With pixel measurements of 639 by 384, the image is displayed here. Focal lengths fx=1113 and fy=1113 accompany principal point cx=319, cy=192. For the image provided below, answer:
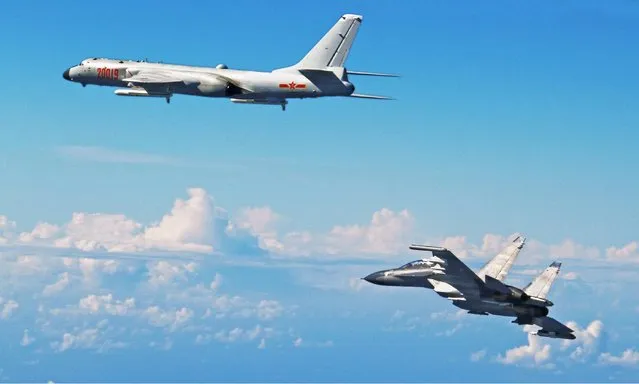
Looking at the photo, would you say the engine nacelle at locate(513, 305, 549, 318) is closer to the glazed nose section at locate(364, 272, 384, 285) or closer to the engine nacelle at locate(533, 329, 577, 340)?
the engine nacelle at locate(533, 329, 577, 340)

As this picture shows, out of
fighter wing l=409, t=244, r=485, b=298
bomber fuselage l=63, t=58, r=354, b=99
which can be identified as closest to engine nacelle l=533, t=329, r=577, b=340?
fighter wing l=409, t=244, r=485, b=298

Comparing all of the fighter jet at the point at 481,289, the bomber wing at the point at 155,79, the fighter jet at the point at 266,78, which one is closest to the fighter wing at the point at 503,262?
the fighter jet at the point at 481,289

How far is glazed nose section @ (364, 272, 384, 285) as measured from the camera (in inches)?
3974

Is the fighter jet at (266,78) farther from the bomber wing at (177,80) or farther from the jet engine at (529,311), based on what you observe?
the jet engine at (529,311)

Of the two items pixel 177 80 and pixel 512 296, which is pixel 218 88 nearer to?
pixel 177 80

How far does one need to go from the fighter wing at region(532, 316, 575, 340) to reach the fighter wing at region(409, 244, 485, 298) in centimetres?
839

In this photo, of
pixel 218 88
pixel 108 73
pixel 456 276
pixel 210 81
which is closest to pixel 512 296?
pixel 456 276

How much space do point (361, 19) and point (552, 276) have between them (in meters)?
28.4

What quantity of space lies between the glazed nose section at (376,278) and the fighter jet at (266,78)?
1710cm

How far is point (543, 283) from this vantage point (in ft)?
324

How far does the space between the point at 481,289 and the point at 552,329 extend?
9.94 m

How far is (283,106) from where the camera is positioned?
319ft

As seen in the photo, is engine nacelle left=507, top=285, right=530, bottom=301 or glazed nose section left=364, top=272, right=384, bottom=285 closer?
engine nacelle left=507, top=285, right=530, bottom=301

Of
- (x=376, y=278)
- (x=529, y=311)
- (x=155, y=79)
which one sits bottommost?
(x=529, y=311)
